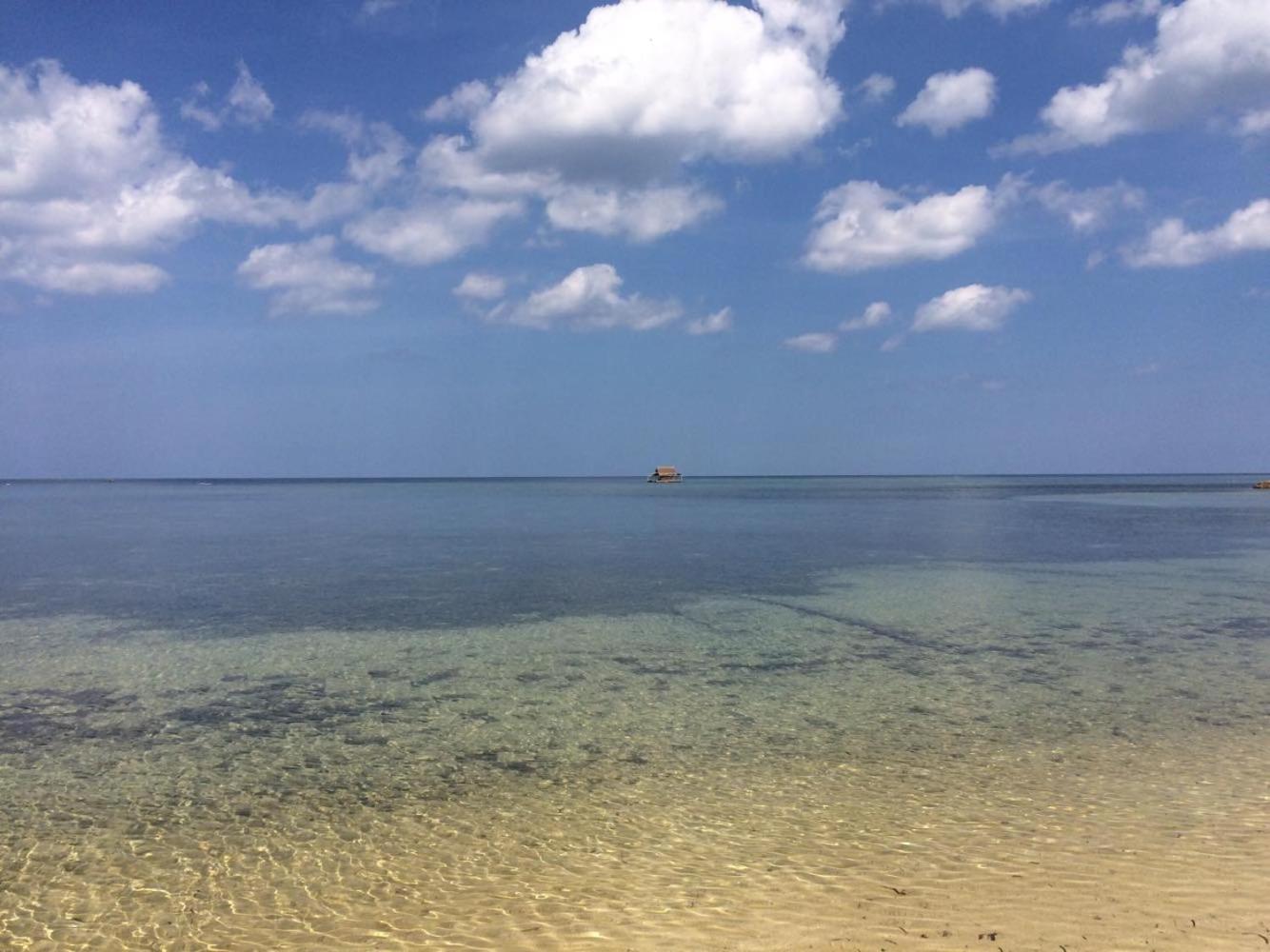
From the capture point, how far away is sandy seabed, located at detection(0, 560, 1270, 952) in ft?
23.3

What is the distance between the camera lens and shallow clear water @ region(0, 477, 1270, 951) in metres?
7.20

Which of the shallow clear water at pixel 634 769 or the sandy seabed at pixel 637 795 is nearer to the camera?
the sandy seabed at pixel 637 795

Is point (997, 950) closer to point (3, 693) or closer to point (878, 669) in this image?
point (878, 669)

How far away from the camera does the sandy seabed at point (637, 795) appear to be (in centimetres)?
709

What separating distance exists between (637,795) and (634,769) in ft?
2.82

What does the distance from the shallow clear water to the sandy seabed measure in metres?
0.05

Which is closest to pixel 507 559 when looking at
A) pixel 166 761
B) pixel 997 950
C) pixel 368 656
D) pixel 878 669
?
pixel 368 656

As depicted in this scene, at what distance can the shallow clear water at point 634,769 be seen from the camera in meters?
7.20

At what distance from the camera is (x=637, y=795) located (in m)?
9.99

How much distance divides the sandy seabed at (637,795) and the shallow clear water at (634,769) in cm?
5

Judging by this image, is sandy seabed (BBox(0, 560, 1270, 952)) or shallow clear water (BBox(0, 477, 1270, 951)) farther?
shallow clear water (BBox(0, 477, 1270, 951))

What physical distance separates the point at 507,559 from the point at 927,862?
30.1 meters

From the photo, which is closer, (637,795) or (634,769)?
(637,795)

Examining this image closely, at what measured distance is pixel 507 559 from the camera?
37.2 metres
